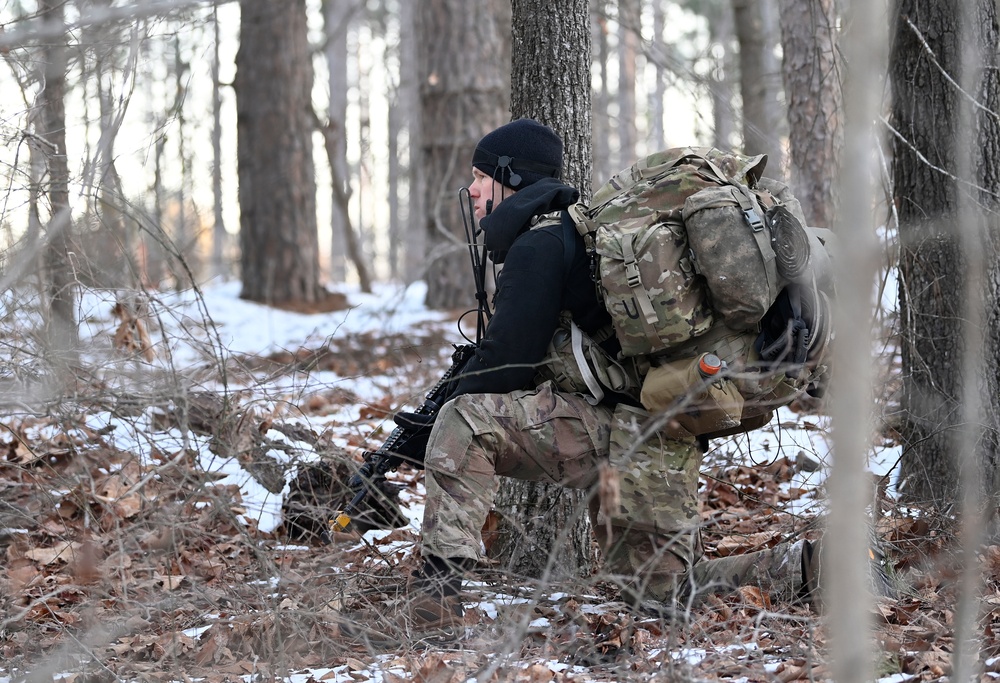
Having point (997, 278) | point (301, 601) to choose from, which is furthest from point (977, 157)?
point (301, 601)

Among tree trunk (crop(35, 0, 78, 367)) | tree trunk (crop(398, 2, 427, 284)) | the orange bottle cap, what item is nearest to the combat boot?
the orange bottle cap

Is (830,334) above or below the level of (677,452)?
above

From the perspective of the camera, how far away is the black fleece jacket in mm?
3150

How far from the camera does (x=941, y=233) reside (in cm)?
373

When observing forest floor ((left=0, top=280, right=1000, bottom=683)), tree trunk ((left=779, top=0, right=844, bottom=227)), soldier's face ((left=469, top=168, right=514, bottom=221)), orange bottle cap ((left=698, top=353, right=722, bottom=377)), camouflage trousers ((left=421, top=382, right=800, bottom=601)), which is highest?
tree trunk ((left=779, top=0, right=844, bottom=227))

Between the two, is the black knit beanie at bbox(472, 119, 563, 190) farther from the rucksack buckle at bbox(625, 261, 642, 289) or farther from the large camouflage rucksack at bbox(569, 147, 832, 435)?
the rucksack buckle at bbox(625, 261, 642, 289)

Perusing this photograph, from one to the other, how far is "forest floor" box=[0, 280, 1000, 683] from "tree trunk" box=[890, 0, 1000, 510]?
1.18 ft

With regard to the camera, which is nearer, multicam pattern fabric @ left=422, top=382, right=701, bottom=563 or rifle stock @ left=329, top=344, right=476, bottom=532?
multicam pattern fabric @ left=422, top=382, right=701, bottom=563

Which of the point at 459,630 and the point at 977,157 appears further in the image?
the point at 977,157

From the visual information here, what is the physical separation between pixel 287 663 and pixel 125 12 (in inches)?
75.6

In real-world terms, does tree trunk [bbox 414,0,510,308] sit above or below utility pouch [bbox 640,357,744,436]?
above

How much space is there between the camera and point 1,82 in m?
4.05

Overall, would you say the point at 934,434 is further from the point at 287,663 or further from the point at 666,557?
the point at 287,663

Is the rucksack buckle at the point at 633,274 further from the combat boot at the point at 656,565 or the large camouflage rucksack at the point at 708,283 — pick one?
the combat boot at the point at 656,565
